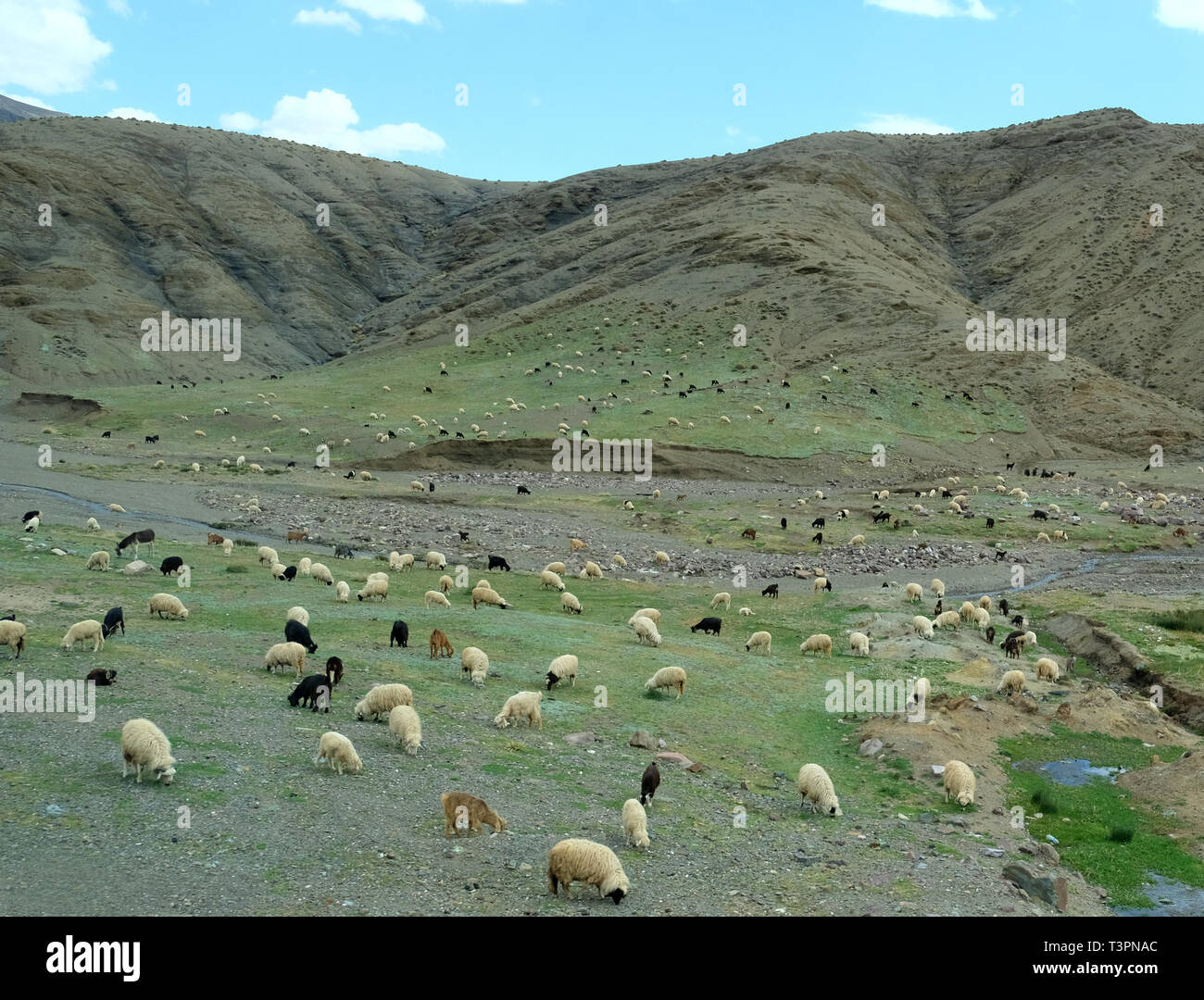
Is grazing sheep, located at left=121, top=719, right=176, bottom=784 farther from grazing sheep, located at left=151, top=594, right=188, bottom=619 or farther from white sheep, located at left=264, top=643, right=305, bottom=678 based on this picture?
grazing sheep, located at left=151, top=594, right=188, bottom=619

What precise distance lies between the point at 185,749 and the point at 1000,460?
65.0 m

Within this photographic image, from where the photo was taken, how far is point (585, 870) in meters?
11.3

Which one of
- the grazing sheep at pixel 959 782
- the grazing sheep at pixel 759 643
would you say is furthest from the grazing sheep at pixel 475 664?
the grazing sheep at pixel 759 643

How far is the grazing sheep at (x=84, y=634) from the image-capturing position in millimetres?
18656

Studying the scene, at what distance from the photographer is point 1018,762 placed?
20.0 metres

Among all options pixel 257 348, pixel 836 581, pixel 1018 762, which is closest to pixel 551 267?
pixel 257 348

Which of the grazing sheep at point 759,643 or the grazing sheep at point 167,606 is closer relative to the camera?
the grazing sheep at point 167,606

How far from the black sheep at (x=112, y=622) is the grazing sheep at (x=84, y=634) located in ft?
2.97

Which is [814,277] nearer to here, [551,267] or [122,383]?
[551,267]

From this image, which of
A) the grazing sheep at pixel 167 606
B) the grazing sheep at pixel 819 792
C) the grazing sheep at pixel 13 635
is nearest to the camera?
the grazing sheep at pixel 819 792

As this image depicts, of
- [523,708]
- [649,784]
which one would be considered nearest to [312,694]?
[523,708]

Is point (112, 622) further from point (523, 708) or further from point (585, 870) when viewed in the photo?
point (585, 870)

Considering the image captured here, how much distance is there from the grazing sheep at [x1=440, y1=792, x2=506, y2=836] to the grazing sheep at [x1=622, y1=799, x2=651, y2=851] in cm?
155

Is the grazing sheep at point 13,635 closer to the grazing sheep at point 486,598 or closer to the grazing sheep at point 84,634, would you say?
the grazing sheep at point 84,634
